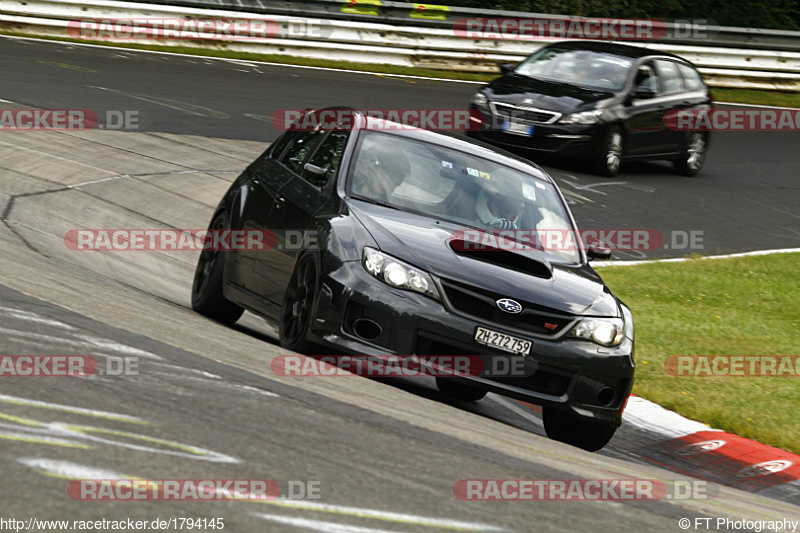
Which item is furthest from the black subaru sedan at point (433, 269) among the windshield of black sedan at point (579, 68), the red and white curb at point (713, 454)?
the windshield of black sedan at point (579, 68)

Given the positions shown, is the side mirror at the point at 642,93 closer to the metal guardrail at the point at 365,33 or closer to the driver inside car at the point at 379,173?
the metal guardrail at the point at 365,33

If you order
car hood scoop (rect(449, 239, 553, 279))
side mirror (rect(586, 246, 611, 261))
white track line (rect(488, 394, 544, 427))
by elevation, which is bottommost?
white track line (rect(488, 394, 544, 427))

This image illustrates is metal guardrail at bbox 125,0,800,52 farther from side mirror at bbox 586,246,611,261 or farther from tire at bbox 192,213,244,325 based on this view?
side mirror at bbox 586,246,611,261

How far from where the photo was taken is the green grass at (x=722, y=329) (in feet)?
30.7

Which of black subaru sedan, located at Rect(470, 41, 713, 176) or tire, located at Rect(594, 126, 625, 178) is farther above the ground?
black subaru sedan, located at Rect(470, 41, 713, 176)

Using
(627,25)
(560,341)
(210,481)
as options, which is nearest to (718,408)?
(560,341)

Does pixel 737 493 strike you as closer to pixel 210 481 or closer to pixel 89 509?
pixel 210 481

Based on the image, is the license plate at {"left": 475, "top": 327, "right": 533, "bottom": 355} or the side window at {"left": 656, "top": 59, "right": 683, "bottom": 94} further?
the side window at {"left": 656, "top": 59, "right": 683, "bottom": 94}

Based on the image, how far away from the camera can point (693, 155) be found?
21.2m

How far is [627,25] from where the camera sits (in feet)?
96.4

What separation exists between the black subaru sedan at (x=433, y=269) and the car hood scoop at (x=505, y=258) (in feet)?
0.05

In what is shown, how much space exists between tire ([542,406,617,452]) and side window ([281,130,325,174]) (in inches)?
95.7

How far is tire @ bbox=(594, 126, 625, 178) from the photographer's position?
1903 cm

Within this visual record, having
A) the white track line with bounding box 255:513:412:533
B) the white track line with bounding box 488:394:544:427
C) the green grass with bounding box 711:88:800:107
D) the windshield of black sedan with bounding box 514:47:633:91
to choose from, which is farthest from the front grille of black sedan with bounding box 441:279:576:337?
the green grass with bounding box 711:88:800:107
